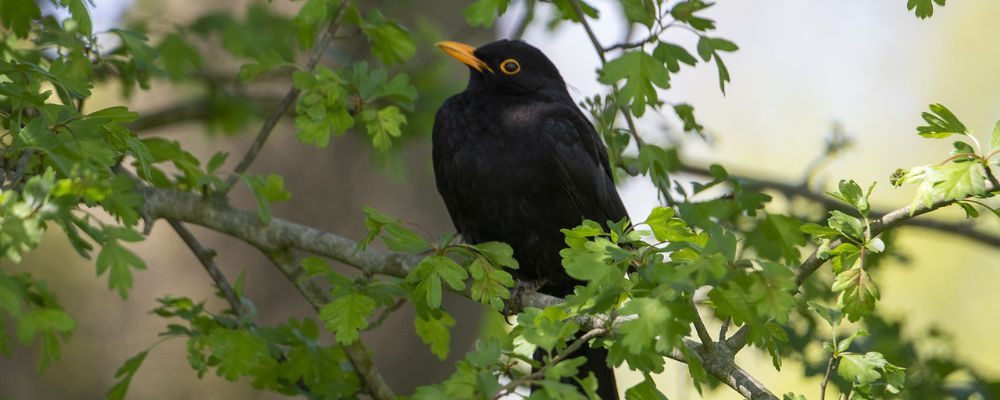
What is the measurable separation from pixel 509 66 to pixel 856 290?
2003 mm

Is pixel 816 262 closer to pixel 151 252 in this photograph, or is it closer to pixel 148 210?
pixel 148 210

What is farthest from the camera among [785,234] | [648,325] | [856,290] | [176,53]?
[176,53]

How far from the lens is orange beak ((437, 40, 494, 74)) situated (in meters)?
3.77

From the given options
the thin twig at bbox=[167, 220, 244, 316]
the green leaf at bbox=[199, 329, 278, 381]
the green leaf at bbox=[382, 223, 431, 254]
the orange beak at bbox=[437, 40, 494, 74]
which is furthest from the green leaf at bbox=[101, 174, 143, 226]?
the orange beak at bbox=[437, 40, 494, 74]

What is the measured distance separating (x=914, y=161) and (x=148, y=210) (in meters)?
11.0

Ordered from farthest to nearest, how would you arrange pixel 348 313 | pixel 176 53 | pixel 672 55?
pixel 176 53 → pixel 348 313 → pixel 672 55

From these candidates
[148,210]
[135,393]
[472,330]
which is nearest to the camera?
[148,210]

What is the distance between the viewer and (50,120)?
1949 mm

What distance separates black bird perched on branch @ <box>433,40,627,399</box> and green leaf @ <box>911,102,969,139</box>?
1592 mm

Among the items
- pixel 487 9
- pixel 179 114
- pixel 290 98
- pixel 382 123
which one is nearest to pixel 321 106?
pixel 382 123

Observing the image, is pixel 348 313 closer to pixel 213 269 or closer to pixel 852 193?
pixel 213 269

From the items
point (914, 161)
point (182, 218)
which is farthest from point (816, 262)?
point (914, 161)

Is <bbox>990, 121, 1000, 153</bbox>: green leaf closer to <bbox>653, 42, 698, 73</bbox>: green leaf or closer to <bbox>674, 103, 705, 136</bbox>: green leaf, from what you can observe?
<bbox>653, 42, 698, 73</bbox>: green leaf

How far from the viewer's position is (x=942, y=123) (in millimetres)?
1992
